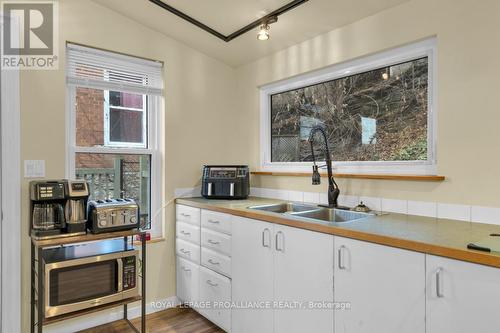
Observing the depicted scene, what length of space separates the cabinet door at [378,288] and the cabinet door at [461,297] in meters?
0.04

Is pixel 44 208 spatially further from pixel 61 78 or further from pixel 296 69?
pixel 296 69

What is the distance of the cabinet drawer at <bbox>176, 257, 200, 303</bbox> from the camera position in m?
2.54

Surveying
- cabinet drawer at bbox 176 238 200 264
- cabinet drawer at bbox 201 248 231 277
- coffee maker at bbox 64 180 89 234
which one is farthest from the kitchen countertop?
coffee maker at bbox 64 180 89 234

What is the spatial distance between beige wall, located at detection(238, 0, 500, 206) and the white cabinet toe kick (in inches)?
27.5

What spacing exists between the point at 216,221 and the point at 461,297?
154 centimetres

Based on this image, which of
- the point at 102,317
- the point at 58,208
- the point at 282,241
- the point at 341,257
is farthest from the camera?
the point at 102,317

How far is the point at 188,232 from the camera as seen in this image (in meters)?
2.62

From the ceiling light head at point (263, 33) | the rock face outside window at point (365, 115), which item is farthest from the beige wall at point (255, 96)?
the ceiling light head at point (263, 33)

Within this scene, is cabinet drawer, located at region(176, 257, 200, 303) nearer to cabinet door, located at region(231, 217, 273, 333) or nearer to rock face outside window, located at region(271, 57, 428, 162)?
cabinet door, located at region(231, 217, 273, 333)

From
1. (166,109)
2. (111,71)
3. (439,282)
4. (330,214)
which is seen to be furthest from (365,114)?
(111,71)

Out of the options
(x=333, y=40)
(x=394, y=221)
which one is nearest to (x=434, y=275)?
(x=394, y=221)

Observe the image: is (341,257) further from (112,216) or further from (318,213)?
(112,216)

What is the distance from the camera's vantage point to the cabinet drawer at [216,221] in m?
2.23

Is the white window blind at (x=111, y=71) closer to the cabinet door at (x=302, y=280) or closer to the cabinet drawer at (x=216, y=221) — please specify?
→ the cabinet drawer at (x=216, y=221)
